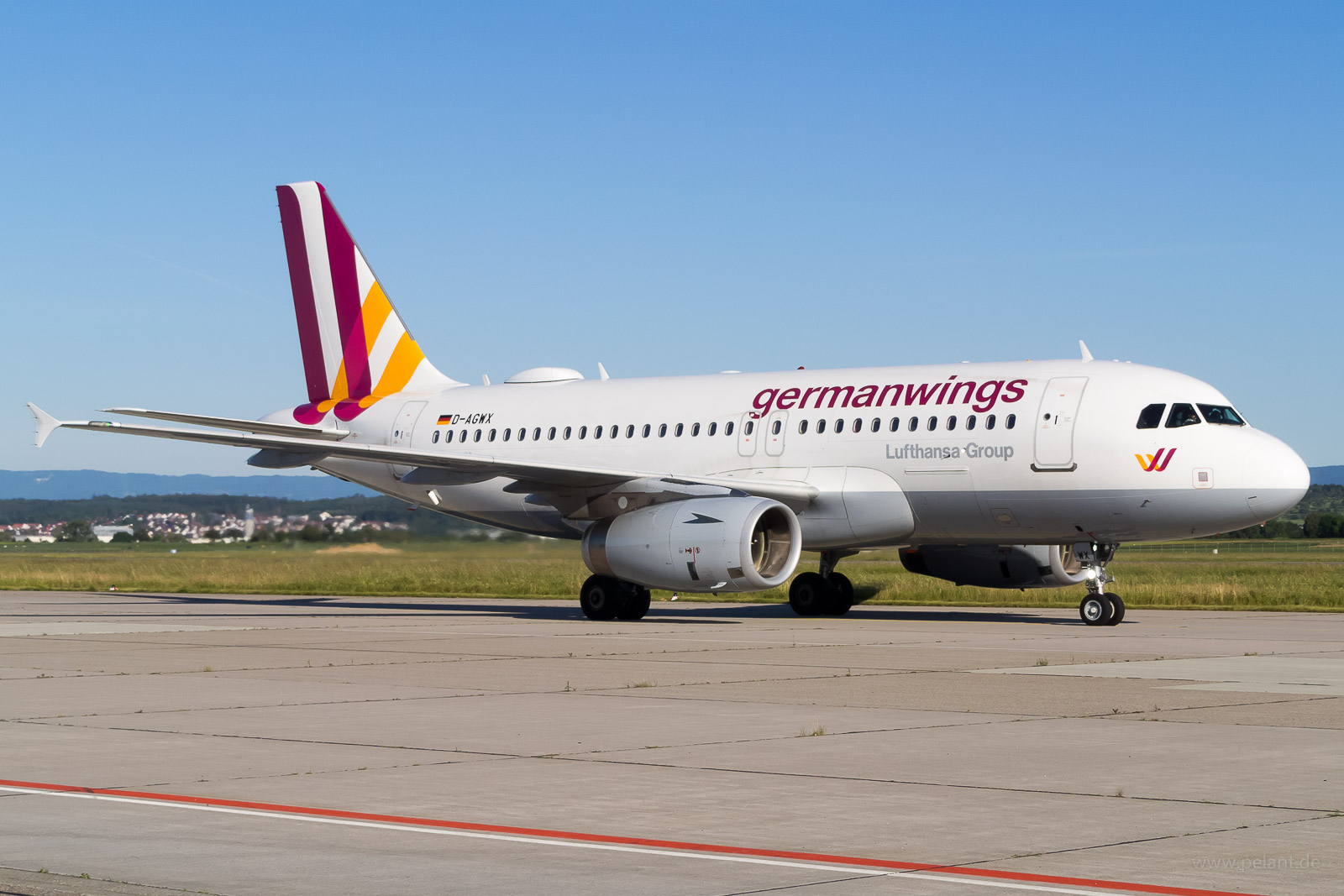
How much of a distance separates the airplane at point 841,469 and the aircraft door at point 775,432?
41 mm

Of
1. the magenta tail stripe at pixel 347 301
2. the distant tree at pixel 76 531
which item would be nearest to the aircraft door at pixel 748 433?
the magenta tail stripe at pixel 347 301

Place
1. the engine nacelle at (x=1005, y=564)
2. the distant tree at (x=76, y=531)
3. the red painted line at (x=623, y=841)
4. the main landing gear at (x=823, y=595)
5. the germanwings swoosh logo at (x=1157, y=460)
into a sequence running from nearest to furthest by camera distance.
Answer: the red painted line at (x=623, y=841) < the germanwings swoosh logo at (x=1157, y=460) < the engine nacelle at (x=1005, y=564) < the main landing gear at (x=823, y=595) < the distant tree at (x=76, y=531)

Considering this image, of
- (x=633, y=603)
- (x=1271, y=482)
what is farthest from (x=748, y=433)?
(x=1271, y=482)

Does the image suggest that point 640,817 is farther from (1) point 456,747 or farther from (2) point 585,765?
A: (1) point 456,747

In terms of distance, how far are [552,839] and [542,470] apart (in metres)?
17.3

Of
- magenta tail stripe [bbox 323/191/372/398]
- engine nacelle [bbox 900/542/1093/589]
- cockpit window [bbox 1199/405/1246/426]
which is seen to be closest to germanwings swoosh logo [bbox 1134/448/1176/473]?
cockpit window [bbox 1199/405/1246/426]

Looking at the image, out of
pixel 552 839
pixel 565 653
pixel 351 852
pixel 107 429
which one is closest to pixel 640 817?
pixel 552 839

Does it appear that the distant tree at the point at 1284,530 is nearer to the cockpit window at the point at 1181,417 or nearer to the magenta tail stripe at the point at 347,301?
the magenta tail stripe at the point at 347,301

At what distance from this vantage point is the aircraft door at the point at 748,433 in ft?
85.8

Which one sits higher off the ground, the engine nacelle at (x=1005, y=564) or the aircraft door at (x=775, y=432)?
the aircraft door at (x=775, y=432)

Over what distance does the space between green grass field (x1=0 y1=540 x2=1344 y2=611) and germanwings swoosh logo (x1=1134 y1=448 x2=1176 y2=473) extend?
294 inches

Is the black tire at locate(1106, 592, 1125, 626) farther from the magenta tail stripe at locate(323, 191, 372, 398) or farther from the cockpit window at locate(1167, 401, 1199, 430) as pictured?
the magenta tail stripe at locate(323, 191, 372, 398)

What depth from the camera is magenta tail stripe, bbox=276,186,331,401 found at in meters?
32.4

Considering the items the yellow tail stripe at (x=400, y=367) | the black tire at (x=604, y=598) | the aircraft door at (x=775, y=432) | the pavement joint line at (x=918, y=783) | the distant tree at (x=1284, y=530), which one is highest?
the distant tree at (x=1284, y=530)
